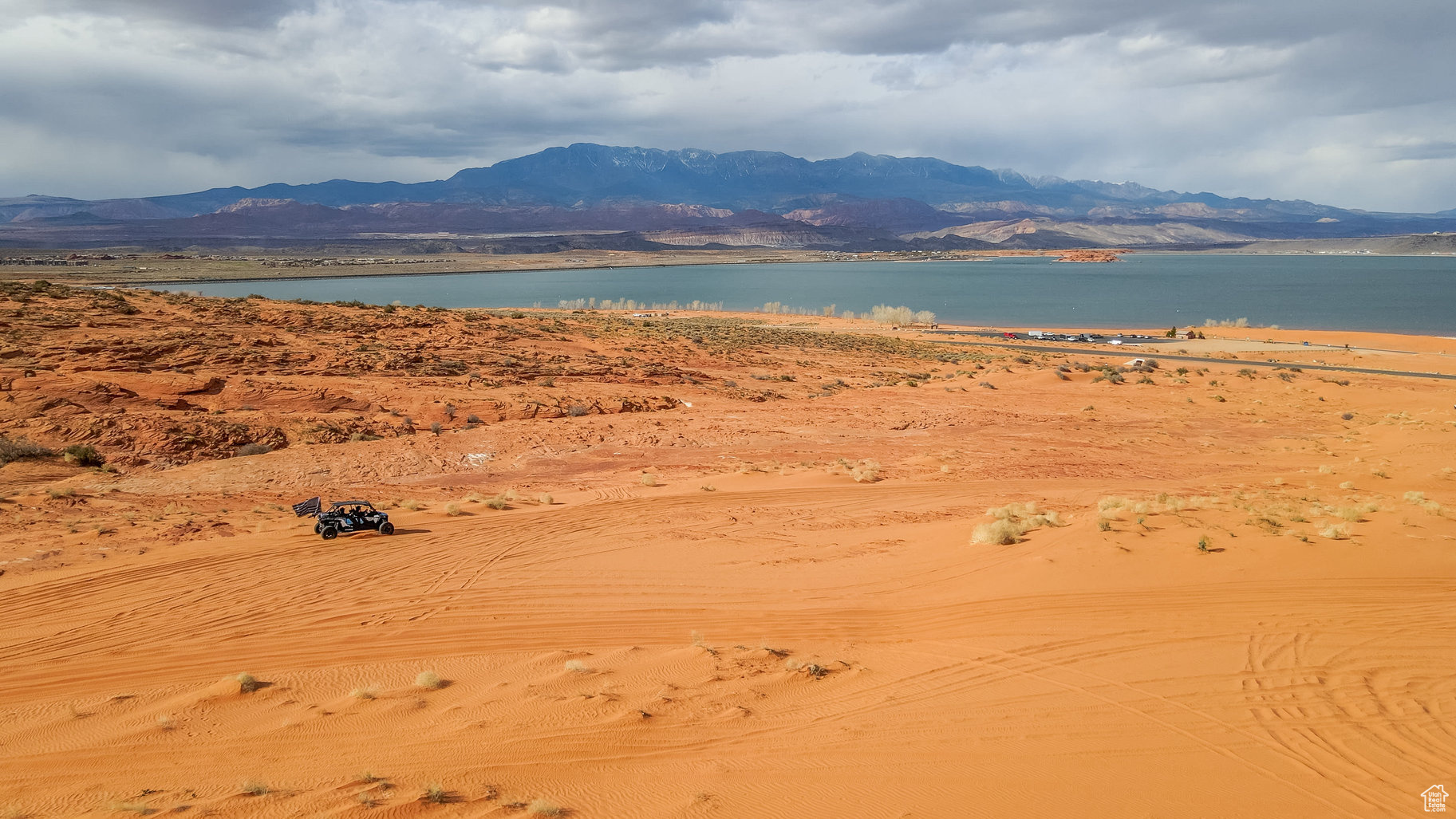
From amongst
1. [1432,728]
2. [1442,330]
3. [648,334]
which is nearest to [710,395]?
[648,334]

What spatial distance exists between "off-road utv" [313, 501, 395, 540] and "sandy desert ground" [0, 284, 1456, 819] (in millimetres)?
316

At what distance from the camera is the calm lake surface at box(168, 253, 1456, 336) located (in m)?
73.1

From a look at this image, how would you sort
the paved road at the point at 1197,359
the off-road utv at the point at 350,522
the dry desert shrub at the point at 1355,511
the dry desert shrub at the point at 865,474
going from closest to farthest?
1. the dry desert shrub at the point at 1355,511
2. the off-road utv at the point at 350,522
3. the dry desert shrub at the point at 865,474
4. the paved road at the point at 1197,359

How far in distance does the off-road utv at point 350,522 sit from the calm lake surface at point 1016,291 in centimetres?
6201

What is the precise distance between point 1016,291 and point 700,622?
3924 inches

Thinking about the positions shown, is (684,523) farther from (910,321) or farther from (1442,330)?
(1442,330)

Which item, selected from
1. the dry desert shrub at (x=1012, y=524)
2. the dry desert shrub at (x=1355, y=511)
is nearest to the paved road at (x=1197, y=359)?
the dry desert shrub at (x=1355, y=511)

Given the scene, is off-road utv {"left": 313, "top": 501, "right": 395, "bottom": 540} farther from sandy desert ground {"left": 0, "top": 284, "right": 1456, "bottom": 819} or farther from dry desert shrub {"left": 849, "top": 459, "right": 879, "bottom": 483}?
dry desert shrub {"left": 849, "top": 459, "right": 879, "bottom": 483}

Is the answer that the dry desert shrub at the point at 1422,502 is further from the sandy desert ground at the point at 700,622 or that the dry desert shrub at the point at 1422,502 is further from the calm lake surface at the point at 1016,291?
the calm lake surface at the point at 1016,291

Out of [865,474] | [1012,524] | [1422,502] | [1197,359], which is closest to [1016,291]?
[1197,359]

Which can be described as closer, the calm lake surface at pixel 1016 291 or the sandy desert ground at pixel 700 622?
the sandy desert ground at pixel 700 622

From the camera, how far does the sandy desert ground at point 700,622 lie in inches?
264

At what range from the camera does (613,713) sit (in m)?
7.81

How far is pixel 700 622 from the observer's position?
1023cm
